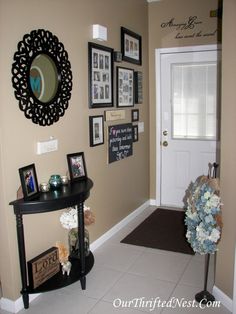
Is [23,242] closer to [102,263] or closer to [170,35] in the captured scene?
[102,263]

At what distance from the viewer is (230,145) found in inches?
87.3

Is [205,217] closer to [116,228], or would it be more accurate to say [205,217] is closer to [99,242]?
[99,242]

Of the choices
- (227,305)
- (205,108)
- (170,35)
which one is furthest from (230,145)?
(170,35)

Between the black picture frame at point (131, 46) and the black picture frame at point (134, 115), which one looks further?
the black picture frame at point (134, 115)

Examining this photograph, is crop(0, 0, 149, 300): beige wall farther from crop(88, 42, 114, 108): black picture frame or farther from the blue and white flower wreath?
the blue and white flower wreath

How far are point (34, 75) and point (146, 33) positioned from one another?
235 centimetres

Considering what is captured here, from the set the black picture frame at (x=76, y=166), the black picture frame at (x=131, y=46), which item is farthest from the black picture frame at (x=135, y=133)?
the black picture frame at (x=76, y=166)

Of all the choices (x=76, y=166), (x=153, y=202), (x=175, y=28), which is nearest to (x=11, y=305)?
(x=76, y=166)

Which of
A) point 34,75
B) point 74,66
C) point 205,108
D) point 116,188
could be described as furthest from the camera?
point 205,108

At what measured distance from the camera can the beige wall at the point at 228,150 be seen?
2156 mm

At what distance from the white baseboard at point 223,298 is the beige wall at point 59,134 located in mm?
1259

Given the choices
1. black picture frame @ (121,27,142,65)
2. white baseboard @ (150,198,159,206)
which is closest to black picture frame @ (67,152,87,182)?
black picture frame @ (121,27,142,65)

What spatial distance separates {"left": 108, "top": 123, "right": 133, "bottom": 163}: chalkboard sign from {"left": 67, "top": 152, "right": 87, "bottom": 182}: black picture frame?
64 centimetres

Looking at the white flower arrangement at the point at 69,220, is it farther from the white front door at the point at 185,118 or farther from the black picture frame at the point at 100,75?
the white front door at the point at 185,118
